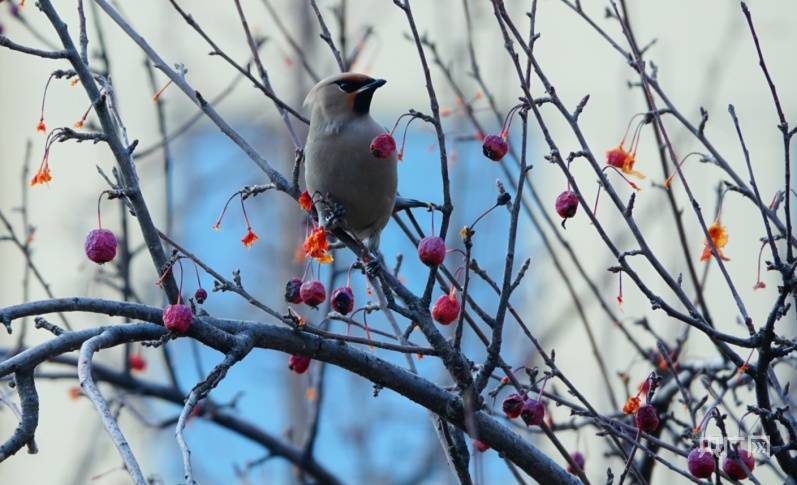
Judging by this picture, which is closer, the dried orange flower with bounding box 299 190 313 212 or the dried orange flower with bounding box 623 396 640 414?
the dried orange flower with bounding box 623 396 640 414

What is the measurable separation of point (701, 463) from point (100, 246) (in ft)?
5.00

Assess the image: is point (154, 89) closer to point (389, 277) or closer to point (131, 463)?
point (389, 277)

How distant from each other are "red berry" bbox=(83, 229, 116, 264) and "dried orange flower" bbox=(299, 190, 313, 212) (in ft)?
1.97

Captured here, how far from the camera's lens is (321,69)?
10453 mm

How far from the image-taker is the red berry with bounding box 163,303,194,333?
268 centimetres

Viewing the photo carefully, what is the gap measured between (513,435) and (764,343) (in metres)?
0.70

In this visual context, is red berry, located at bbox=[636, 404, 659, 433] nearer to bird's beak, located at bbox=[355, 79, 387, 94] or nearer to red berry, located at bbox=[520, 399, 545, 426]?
red berry, located at bbox=[520, 399, 545, 426]

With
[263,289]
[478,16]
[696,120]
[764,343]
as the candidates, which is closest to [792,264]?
[764,343]

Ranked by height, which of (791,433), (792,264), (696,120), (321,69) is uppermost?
(321,69)

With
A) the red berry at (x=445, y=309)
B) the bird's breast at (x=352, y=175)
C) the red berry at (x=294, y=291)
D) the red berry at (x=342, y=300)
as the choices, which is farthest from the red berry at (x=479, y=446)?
the bird's breast at (x=352, y=175)

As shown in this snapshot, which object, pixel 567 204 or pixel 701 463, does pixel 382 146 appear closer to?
pixel 567 204

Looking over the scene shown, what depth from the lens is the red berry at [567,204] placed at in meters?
2.92

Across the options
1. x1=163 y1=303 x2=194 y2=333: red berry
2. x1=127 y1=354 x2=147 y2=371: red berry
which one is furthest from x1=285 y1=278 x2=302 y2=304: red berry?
x1=127 y1=354 x2=147 y2=371: red berry

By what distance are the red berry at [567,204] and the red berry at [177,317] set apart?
92 centimetres
